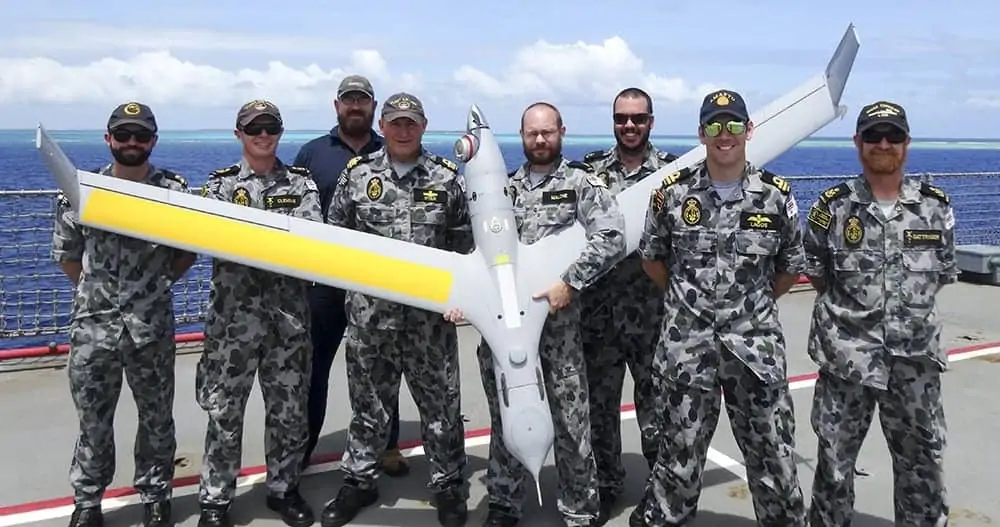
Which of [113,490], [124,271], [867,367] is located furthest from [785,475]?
[113,490]

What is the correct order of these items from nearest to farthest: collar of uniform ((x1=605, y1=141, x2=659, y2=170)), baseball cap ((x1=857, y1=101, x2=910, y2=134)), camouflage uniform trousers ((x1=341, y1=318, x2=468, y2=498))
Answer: baseball cap ((x1=857, y1=101, x2=910, y2=134)) → camouflage uniform trousers ((x1=341, y1=318, x2=468, y2=498)) → collar of uniform ((x1=605, y1=141, x2=659, y2=170))

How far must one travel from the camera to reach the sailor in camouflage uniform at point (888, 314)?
11.9 ft

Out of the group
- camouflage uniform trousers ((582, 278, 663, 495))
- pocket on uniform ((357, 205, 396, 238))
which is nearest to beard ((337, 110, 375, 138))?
pocket on uniform ((357, 205, 396, 238))

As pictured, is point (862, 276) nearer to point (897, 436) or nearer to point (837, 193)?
point (837, 193)

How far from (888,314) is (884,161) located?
75 centimetres

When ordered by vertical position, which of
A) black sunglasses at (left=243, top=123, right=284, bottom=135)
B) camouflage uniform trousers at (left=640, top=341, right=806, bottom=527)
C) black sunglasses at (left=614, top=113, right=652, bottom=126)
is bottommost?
camouflage uniform trousers at (left=640, top=341, right=806, bottom=527)

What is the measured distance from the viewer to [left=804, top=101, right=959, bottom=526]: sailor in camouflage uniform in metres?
3.64

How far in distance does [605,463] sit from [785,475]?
1264 mm

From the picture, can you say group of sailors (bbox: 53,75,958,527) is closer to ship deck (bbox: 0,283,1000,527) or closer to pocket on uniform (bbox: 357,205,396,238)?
pocket on uniform (bbox: 357,205,396,238)

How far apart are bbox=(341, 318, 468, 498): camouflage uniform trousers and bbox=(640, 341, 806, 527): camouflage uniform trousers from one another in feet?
4.37

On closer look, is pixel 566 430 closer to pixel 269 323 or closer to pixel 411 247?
pixel 411 247

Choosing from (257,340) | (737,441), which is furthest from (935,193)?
(257,340)

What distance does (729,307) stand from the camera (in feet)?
12.3

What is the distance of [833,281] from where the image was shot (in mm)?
3828
